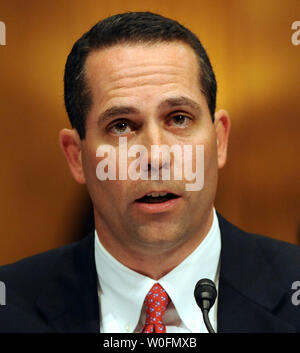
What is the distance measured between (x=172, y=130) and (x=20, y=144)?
51 cm

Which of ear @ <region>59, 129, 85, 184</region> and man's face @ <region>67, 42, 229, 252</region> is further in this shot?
ear @ <region>59, 129, 85, 184</region>

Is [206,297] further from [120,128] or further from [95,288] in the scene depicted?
[120,128]

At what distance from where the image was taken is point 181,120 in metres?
1.39

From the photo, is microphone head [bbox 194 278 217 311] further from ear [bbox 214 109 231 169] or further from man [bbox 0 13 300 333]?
ear [bbox 214 109 231 169]

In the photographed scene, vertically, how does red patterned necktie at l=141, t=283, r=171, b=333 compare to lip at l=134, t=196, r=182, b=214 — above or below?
below

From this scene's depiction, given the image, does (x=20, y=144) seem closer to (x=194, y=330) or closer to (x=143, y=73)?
(x=143, y=73)

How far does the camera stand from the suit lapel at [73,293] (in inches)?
56.2

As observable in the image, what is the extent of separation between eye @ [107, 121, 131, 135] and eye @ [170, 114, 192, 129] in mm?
122

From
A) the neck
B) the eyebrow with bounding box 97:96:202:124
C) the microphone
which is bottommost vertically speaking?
the microphone

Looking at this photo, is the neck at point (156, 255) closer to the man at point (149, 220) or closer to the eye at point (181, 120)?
the man at point (149, 220)

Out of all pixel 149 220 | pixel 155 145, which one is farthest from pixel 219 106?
pixel 149 220

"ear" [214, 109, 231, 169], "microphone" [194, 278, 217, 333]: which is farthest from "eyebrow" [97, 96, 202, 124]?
"microphone" [194, 278, 217, 333]

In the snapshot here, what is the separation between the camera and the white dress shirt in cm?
142

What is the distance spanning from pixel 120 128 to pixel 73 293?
1.63ft
